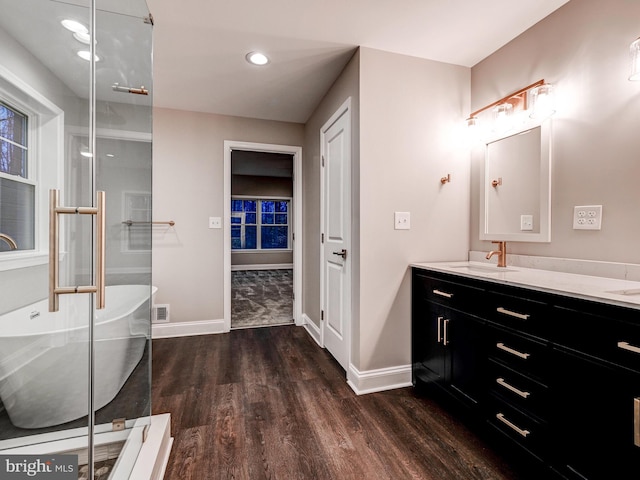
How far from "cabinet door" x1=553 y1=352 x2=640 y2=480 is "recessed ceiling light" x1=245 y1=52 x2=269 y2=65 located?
8.14 feet

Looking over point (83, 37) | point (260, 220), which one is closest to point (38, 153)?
point (83, 37)

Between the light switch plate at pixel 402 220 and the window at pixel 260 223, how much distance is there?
618 centimetres

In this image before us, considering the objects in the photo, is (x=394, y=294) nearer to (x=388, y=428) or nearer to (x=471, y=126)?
(x=388, y=428)

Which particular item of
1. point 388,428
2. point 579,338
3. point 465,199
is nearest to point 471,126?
point 465,199

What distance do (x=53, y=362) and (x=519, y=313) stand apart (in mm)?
2098

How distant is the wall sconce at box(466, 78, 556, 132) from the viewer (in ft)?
5.92

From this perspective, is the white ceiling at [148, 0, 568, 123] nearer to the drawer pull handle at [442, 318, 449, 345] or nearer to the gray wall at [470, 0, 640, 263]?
the gray wall at [470, 0, 640, 263]

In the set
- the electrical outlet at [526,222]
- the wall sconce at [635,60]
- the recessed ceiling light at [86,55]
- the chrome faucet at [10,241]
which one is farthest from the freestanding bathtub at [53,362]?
the wall sconce at [635,60]

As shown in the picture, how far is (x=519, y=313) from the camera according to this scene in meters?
1.36

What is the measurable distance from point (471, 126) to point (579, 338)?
1.66m

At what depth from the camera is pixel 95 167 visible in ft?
3.74

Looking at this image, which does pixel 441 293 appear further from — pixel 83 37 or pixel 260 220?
pixel 260 220

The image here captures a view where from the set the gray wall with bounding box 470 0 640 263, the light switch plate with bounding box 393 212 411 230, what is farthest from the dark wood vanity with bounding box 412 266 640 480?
the gray wall with bounding box 470 0 640 263

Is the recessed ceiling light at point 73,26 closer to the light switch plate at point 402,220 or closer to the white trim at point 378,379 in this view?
the light switch plate at point 402,220
